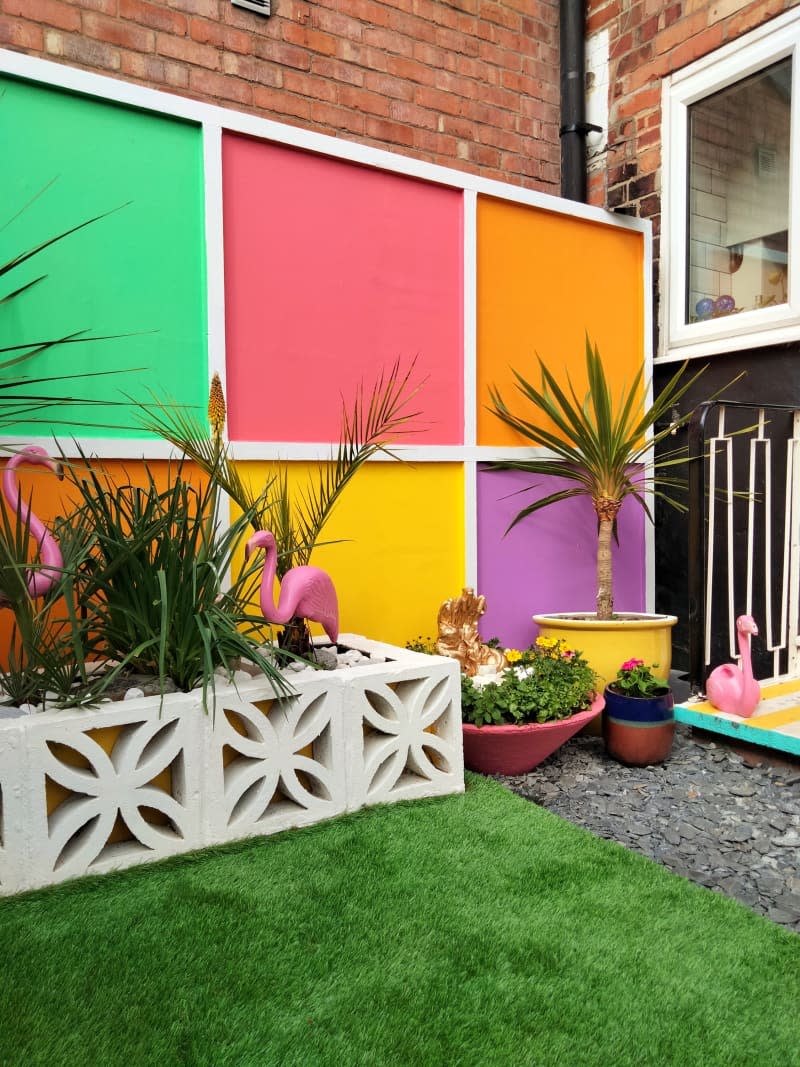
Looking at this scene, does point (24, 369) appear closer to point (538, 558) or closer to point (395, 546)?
point (395, 546)

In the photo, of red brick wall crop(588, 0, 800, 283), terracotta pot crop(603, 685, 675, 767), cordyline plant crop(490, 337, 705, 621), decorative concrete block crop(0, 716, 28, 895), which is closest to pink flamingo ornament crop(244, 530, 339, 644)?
decorative concrete block crop(0, 716, 28, 895)

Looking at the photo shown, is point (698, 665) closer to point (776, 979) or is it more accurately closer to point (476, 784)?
point (476, 784)

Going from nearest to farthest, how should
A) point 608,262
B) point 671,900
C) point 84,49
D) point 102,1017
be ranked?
point 102,1017
point 671,900
point 84,49
point 608,262

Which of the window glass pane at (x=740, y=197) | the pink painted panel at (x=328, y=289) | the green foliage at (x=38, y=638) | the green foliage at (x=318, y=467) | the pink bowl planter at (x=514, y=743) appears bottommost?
the pink bowl planter at (x=514, y=743)

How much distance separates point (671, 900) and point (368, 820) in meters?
0.77

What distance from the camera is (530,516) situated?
11.3 feet

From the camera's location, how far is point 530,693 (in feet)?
8.50

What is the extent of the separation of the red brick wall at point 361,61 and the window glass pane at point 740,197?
2.87ft

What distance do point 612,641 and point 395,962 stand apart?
1738 millimetres

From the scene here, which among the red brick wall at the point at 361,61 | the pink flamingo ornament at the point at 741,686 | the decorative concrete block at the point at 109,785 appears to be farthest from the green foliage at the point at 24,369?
the pink flamingo ornament at the point at 741,686

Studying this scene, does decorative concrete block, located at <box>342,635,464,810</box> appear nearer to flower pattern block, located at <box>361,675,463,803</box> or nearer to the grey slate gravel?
flower pattern block, located at <box>361,675,463,803</box>

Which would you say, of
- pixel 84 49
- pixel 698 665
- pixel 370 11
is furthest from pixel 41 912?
pixel 370 11

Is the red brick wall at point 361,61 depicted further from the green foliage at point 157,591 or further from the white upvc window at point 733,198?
the green foliage at point 157,591

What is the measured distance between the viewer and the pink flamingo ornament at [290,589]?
85.4 inches
